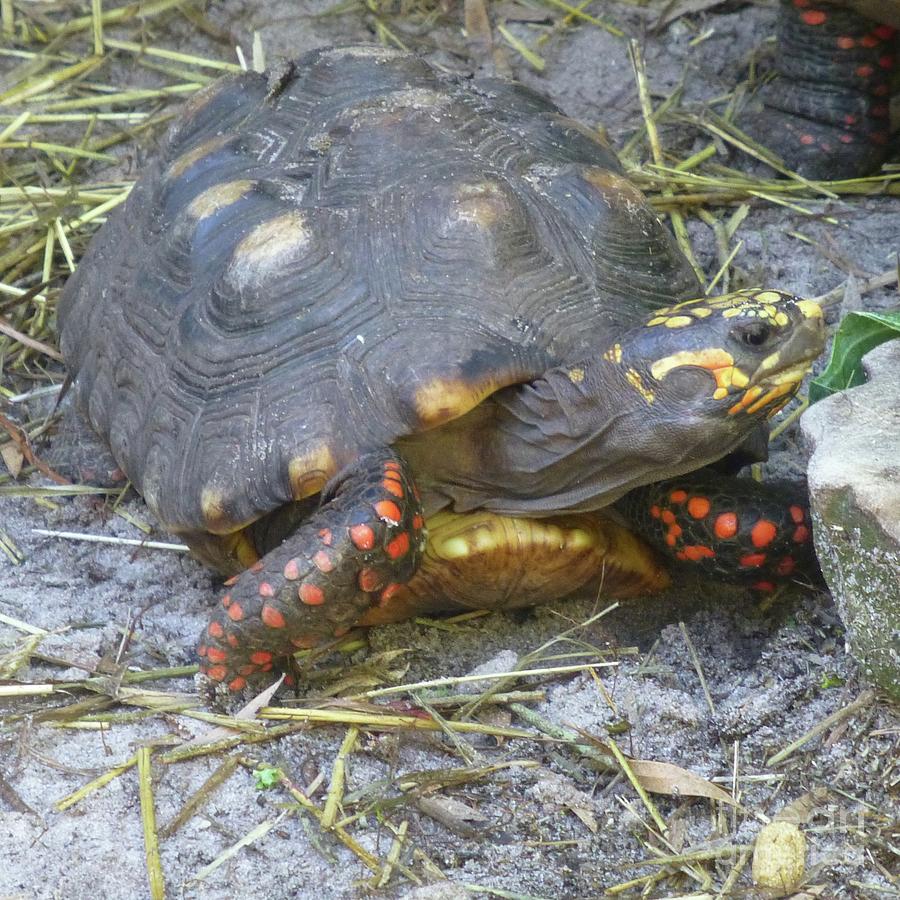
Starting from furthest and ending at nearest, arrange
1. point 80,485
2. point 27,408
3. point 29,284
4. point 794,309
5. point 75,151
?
point 75,151
point 29,284
point 27,408
point 80,485
point 794,309

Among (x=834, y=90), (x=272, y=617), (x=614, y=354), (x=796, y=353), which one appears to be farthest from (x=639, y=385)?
(x=834, y=90)

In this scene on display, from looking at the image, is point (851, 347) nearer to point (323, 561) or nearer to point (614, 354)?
point (614, 354)

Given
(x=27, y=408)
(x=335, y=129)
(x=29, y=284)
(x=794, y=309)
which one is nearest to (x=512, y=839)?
(x=794, y=309)

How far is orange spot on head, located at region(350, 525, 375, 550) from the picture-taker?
286 cm

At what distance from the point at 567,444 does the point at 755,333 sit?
54 centimetres

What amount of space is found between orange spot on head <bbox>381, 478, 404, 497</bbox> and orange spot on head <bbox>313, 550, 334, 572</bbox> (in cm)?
19

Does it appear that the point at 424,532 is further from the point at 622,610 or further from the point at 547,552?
the point at 622,610

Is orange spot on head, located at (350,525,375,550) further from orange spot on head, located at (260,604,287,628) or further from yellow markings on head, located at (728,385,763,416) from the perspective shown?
yellow markings on head, located at (728,385,763,416)

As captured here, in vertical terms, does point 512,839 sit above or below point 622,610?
above

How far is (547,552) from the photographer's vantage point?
327 cm

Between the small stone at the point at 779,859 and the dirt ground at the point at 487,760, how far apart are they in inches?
1.2

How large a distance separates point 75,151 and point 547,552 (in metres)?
2.83

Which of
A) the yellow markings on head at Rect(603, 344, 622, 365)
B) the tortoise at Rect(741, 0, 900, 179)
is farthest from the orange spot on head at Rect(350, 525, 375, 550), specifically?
the tortoise at Rect(741, 0, 900, 179)

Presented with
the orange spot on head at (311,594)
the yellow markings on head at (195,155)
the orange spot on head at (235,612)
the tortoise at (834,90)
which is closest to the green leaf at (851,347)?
the orange spot on head at (311,594)
